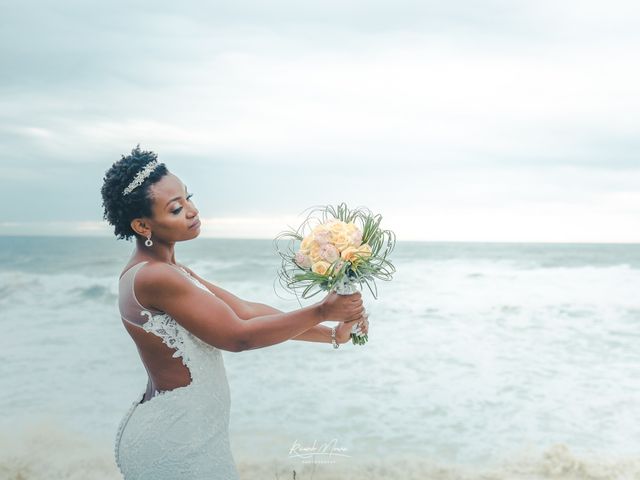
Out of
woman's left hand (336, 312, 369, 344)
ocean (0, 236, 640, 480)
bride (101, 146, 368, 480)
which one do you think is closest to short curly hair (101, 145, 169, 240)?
bride (101, 146, 368, 480)

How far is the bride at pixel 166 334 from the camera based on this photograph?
224 centimetres

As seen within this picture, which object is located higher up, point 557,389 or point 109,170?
point 109,170

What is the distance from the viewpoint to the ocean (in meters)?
7.00

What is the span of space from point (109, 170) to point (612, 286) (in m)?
22.7

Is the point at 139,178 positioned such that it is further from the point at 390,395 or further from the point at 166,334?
the point at 390,395

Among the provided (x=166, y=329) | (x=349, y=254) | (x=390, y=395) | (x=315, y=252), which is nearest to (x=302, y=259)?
(x=315, y=252)

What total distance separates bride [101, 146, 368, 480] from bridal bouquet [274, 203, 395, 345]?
0.52 feet

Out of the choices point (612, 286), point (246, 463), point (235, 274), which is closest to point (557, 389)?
point (246, 463)

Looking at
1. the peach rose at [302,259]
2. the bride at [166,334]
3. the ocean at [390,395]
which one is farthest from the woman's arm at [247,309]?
the ocean at [390,395]

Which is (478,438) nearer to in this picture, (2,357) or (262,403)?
(262,403)

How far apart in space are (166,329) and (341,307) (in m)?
0.59

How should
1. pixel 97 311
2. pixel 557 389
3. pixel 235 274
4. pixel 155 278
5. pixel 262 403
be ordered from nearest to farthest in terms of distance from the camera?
1. pixel 155 278
2. pixel 262 403
3. pixel 557 389
4. pixel 97 311
5. pixel 235 274

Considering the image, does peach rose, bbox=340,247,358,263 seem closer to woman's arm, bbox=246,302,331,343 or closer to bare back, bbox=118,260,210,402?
woman's arm, bbox=246,302,331,343

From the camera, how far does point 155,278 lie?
2.22 metres
